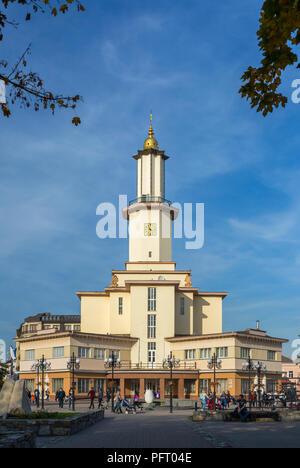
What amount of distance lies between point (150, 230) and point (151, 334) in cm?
1295

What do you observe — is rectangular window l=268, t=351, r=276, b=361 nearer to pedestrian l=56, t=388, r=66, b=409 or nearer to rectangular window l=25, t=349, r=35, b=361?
rectangular window l=25, t=349, r=35, b=361

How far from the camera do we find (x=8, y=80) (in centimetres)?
980

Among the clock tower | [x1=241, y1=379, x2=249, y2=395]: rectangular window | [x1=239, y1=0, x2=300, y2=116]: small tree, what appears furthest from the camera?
the clock tower

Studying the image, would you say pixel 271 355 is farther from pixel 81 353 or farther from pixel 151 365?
pixel 81 353

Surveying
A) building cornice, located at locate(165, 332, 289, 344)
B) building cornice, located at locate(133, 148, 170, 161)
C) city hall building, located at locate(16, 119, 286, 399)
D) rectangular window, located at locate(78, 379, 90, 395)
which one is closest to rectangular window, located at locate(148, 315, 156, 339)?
city hall building, located at locate(16, 119, 286, 399)

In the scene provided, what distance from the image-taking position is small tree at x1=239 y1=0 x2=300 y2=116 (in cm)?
845

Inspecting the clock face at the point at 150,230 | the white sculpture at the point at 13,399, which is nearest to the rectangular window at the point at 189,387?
the clock face at the point at 150,230

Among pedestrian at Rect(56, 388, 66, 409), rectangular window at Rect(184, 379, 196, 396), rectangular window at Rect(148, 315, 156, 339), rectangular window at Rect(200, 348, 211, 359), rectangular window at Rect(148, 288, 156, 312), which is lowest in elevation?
rectangular window at Rect(184, 379, 196, 396)

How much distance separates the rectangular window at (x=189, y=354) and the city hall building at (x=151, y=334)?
4.1 inches

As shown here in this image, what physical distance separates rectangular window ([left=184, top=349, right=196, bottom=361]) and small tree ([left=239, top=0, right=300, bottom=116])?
5235 cm

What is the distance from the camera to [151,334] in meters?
62.7

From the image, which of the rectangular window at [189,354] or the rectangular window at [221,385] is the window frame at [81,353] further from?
the rectangular window at [221,385]

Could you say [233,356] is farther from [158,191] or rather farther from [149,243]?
[158,191]
